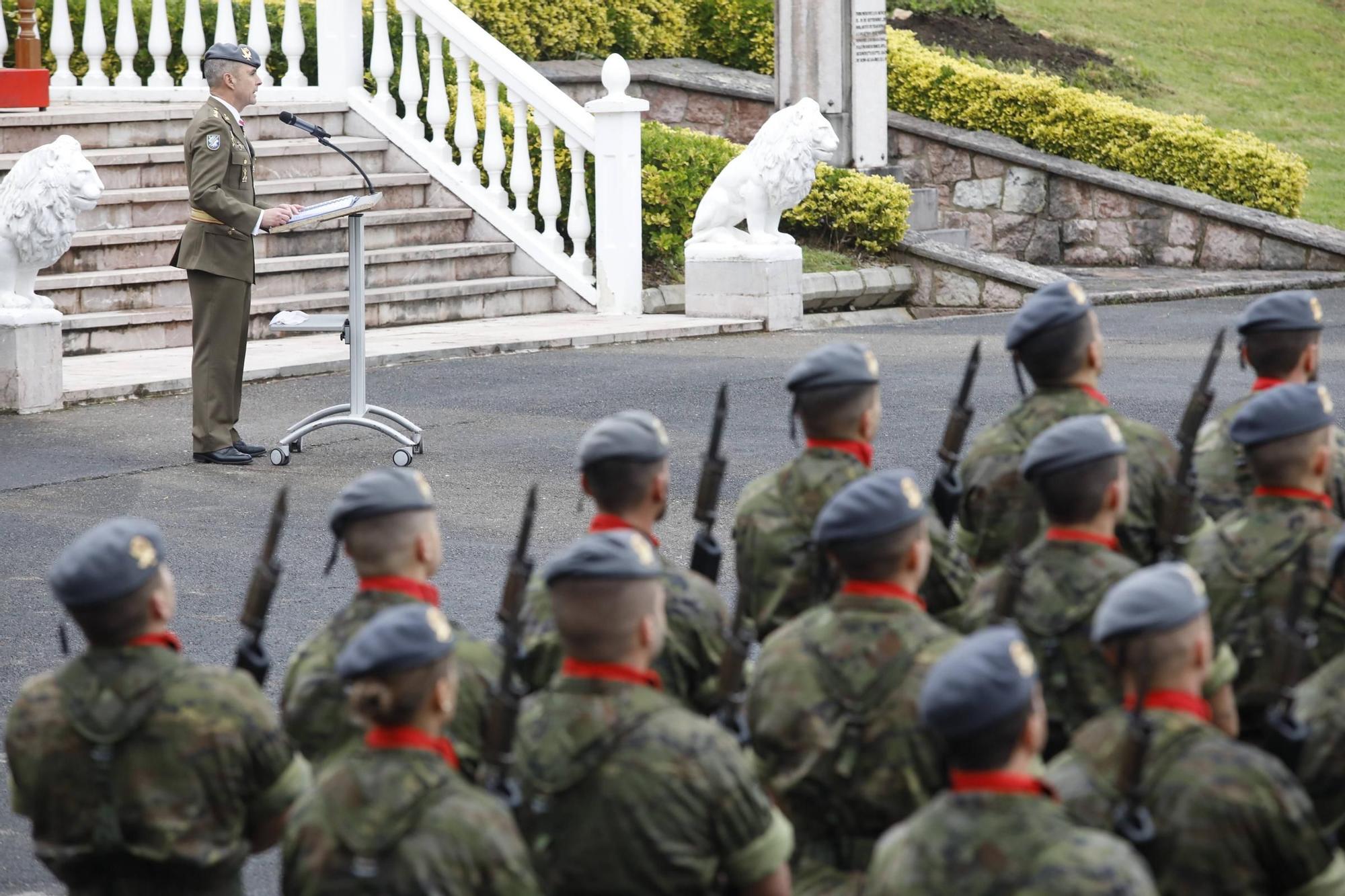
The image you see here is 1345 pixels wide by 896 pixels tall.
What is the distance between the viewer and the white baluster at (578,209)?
15391 millimetres

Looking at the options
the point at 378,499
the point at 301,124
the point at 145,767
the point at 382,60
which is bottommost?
the point at 145,767

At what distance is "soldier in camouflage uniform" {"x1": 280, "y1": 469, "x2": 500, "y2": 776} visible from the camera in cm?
405

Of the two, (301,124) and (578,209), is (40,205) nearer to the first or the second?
(301,124)

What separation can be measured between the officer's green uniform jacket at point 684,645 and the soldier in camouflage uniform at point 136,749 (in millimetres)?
678

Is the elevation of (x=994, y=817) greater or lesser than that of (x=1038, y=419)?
lesser

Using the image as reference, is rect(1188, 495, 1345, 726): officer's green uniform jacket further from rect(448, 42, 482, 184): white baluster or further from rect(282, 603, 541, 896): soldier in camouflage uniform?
rect(448, 42, 482, 184): white baluster

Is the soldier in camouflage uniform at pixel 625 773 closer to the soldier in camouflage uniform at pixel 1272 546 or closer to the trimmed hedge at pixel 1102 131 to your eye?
the soldier in camouflage uniform at pixel 1272 546

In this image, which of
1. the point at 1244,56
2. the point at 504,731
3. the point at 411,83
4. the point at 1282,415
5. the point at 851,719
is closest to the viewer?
the point at 504,731

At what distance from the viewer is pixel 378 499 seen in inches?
160

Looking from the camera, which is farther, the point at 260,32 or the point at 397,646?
the point at 260,32

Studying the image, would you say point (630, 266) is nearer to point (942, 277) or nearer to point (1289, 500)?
point (942, 277)

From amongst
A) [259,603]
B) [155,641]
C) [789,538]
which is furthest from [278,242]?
[155,641]

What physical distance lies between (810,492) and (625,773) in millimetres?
1523

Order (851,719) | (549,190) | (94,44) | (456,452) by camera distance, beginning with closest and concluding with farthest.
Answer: (851,719), (456,452), (94,44), (549,190)
